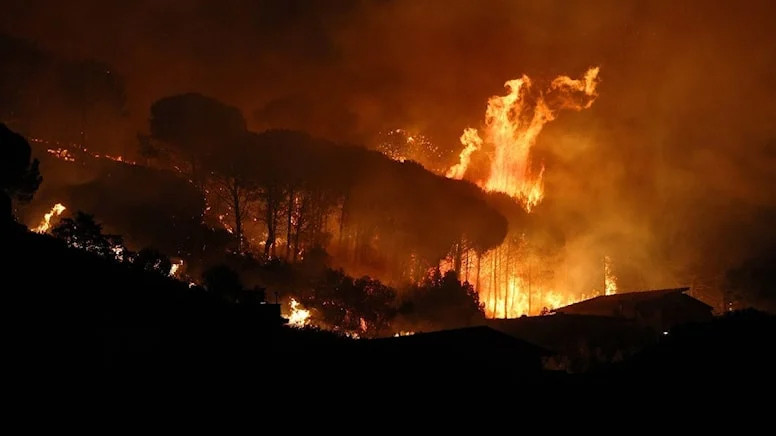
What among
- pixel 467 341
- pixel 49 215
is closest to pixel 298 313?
pixel 49 215

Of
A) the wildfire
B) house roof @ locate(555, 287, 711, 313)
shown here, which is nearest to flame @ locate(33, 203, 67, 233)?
the wildfire

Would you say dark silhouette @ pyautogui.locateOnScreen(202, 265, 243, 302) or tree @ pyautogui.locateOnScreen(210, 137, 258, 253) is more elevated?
tree @ pyautogui.locateOnScreen(210, 137, 258, 253)

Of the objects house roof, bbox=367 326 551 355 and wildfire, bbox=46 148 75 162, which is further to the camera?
wildfire, bbox=46 148 75 162

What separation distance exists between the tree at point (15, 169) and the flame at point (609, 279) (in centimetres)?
6185

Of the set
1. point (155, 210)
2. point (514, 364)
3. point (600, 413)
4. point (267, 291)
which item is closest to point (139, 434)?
point (600, 413)

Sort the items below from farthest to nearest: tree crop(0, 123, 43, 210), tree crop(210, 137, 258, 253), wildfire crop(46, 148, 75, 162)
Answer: wildfire crop(46, 148, 75, 162)
tree crop(210, 137, 258, 253)
tree crop(0, 123, 43, 210)

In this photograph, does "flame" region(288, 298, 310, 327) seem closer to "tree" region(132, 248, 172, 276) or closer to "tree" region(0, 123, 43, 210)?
"tree" region(132, 248, 172, 276)

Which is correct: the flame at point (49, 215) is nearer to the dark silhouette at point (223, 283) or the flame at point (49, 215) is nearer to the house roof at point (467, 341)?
the dark silhouette at point (223, 283)

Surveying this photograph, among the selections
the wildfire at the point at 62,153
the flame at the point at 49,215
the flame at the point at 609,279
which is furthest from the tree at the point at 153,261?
the flame at the point at 609,279

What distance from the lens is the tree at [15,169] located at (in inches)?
1537

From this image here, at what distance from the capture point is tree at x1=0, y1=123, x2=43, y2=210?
39.0 m

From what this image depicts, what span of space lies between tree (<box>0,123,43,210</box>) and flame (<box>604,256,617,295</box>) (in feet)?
203

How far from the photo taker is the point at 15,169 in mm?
39594

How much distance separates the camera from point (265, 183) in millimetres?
57750
